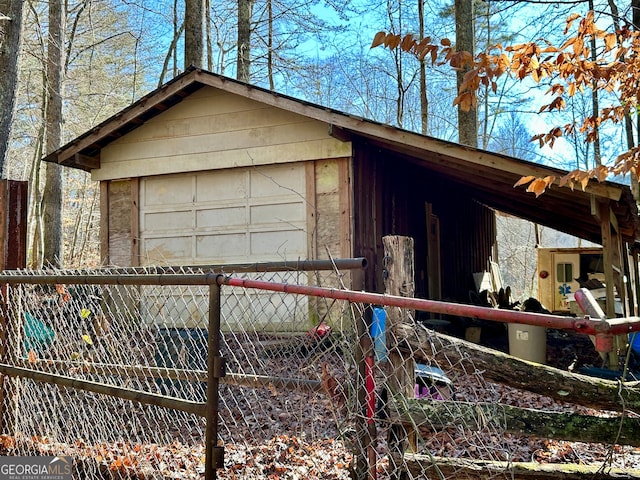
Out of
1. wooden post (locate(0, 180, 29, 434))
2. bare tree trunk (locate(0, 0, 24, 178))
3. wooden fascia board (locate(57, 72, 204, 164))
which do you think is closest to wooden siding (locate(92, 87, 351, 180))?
wooden fascia board (locate(57, 72, 204, 164))

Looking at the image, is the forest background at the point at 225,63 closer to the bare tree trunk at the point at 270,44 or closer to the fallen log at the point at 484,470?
the bare tree trunk at the point at 270,44

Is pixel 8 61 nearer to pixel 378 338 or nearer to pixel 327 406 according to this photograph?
pixel 327 406

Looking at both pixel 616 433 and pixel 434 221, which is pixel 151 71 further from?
pixel 616 433

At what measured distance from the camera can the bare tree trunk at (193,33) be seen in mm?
14172

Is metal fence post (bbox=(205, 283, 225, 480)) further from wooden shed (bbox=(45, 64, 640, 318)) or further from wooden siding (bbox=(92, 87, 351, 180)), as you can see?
wooden siding (bbox=(92, 87, 351, 180))

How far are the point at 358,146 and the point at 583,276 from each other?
12.3 metres

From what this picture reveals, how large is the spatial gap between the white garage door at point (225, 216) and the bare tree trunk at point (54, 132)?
6034 millimetres

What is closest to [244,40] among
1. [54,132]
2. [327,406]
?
[54,132]

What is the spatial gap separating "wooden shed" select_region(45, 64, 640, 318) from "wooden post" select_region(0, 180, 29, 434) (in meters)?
4.83

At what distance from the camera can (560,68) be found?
4.45 meters

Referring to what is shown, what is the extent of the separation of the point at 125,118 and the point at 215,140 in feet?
5.40

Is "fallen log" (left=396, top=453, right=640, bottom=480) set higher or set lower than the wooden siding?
lower

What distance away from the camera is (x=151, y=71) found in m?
23.4

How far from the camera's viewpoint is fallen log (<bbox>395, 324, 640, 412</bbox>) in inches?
94.2
